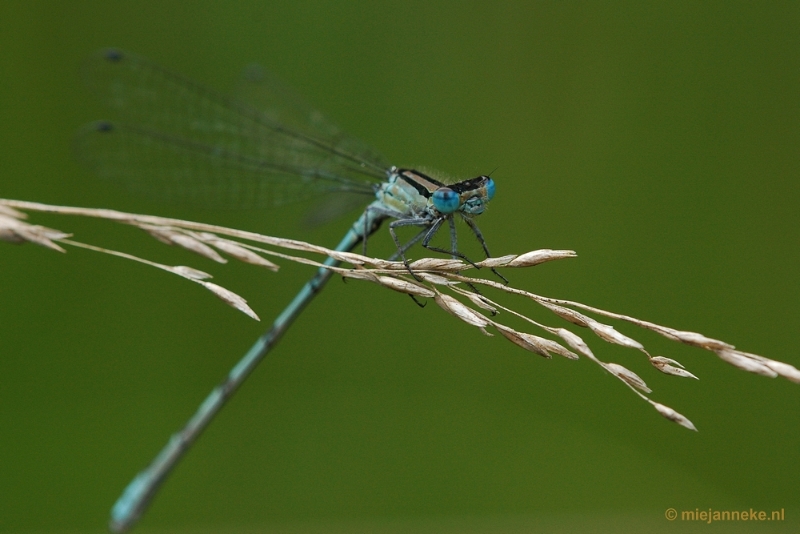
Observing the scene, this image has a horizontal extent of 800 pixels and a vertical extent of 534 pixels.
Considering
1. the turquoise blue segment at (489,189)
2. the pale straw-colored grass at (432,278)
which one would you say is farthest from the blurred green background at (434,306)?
the pale straw-colored grass at (432,278)

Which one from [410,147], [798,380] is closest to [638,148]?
[410,147]

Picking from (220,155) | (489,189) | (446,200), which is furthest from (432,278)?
(220,155)

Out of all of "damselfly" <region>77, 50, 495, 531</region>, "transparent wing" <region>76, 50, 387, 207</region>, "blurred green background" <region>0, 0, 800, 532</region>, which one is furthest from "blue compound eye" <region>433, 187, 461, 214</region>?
"blurred green background" <region>0, 0, 800, 532</region>

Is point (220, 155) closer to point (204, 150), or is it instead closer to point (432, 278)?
point (204, 150)

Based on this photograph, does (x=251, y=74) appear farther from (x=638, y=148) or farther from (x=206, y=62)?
(x=638, y=148)

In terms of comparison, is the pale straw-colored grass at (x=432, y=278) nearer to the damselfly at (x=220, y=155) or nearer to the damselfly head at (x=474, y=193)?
the damselfly head at (x=474, y=193)

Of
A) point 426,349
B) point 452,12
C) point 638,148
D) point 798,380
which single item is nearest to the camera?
point 798,380
